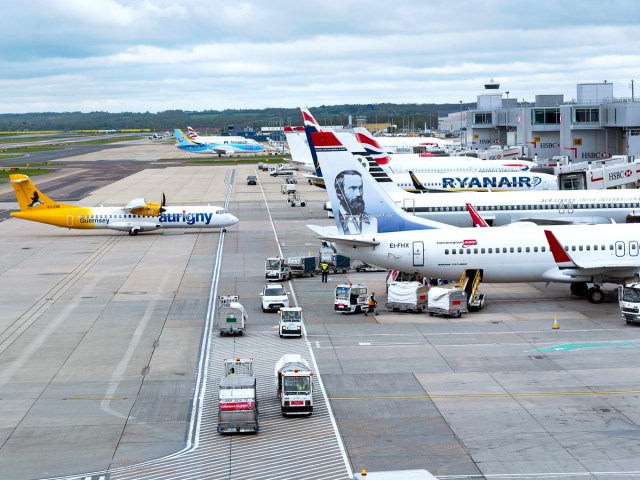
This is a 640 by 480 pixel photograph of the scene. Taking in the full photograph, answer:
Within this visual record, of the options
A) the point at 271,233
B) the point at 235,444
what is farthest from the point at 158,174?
the point at 235,444

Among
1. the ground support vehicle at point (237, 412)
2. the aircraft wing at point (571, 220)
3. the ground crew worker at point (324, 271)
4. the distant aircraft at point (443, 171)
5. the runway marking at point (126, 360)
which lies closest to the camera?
the ground support vehicle at point (237, 412)

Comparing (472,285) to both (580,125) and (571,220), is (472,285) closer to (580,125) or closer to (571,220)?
(571,220)

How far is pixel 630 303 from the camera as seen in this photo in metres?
48.7

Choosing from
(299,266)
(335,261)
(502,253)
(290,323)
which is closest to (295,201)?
(335,261)

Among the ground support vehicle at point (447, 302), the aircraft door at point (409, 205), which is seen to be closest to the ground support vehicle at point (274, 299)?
the ground support vehicle at point (447, 302)

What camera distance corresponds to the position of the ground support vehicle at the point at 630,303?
4847cm

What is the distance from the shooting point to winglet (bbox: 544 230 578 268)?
5303 centimetres

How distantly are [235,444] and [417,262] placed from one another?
79.6 ft

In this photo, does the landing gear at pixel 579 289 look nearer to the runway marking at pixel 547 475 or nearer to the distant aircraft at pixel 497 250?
the distant aircraft at pixel 497 250

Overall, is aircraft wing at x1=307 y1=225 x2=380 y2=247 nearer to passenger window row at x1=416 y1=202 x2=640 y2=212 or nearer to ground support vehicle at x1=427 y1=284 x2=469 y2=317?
ground support vehicle at x1=427 y1=284 x2=469 y2=317

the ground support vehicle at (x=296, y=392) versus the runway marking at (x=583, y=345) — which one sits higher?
the ground support vehicle at (x=296, y=392)

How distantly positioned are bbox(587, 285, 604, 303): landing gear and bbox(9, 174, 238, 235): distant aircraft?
4366 centimetres

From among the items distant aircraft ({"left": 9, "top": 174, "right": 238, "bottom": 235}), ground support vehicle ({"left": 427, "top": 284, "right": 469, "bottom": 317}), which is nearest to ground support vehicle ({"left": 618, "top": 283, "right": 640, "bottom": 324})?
ground support vehicle ({"left": 427, "top": 284, "right": 469, "bottom": 317})

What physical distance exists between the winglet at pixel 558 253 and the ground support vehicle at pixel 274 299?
14.7m
